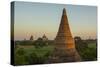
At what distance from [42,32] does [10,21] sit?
1.31 feet

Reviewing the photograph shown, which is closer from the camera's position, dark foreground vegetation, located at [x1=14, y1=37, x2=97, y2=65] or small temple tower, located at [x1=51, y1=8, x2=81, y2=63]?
dark foreground vegetation, located at [x1=14, y1=37, x2=97, y2=65]

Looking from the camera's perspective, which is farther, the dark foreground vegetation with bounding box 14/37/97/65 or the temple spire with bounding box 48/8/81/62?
the temple spire with bounding box 48/8/81/62

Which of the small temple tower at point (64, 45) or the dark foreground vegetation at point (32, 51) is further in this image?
the small temple tower at point (64, 45)

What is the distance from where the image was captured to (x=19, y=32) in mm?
2527

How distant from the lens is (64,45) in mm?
2758

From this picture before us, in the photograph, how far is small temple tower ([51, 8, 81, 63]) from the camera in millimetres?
2729

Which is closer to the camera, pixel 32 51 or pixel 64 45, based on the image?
pixel 32 51

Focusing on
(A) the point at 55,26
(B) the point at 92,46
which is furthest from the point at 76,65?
(A) the point at 55,26

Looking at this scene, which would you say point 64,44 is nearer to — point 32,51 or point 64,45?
point 64,45

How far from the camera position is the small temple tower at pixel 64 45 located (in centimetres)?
273

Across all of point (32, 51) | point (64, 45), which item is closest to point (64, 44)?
point (64, 45)

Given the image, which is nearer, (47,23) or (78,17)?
(47,23)

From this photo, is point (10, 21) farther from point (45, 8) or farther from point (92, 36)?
point (92, 36)
